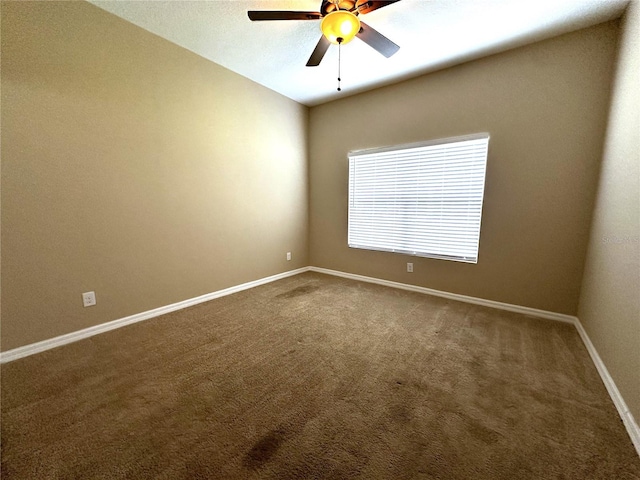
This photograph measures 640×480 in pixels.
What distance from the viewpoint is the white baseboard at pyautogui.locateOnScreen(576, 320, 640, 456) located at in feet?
4.06

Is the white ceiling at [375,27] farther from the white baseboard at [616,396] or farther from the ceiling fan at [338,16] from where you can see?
the white baseboard at [616,396]

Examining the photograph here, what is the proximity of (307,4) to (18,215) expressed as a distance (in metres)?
2.74

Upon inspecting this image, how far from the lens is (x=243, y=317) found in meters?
2.60

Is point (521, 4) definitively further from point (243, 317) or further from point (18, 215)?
point (18, 215)

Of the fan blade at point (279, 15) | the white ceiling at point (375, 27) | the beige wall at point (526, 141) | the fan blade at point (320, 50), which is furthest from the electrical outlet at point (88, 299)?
the beige wall at point (526, 141)

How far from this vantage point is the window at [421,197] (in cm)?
288

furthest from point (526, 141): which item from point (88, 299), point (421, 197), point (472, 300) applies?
point (88, 299)

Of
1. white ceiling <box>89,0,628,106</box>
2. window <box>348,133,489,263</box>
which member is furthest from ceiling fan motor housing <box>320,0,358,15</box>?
window <box>348,133,489,263</box>

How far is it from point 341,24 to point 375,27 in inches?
31.2

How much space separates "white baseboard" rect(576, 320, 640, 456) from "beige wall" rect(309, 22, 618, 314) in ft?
2.24

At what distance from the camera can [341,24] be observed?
1.71m

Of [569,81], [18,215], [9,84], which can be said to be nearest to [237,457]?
[18,215]

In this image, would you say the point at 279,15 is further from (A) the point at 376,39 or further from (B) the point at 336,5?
(A) the point at 376,39

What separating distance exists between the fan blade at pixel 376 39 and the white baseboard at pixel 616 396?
8.99 ft
